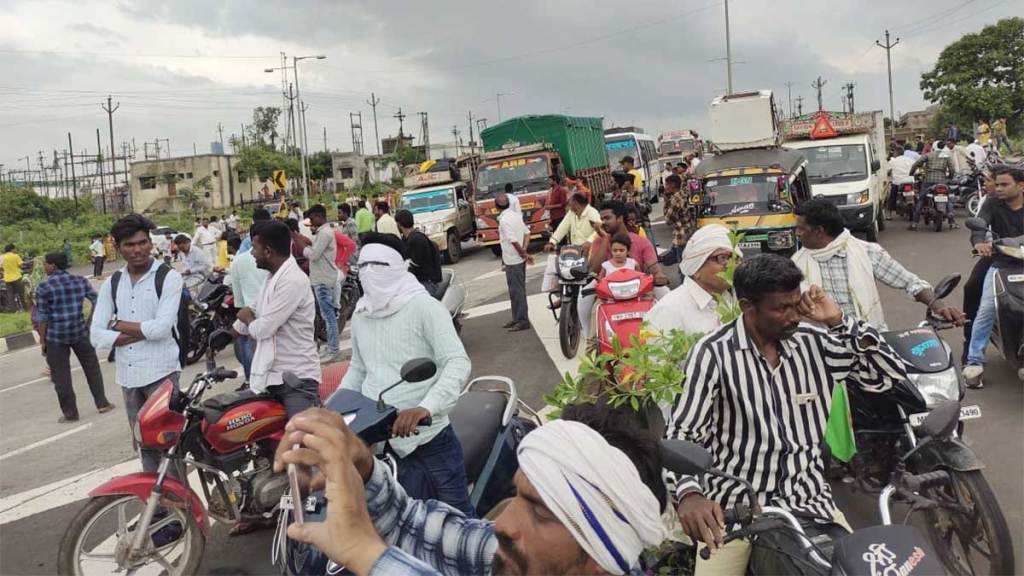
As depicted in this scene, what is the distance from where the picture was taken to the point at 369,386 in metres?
3.74

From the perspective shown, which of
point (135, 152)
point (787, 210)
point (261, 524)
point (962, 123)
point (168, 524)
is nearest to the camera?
point (168, 524)

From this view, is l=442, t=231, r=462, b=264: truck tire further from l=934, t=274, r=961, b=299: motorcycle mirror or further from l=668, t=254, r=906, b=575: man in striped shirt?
l=668, t=254, r=906, b=575: man in striped shirt

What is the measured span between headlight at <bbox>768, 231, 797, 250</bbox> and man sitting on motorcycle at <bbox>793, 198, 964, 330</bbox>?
321 inches

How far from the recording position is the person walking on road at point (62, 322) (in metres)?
8.10

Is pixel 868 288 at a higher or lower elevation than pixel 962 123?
lower

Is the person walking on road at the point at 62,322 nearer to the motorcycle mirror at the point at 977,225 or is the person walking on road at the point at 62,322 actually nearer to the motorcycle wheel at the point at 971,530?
the motorcycle wheel at the point at 971,530

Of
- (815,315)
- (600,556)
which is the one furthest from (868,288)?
(600,556)

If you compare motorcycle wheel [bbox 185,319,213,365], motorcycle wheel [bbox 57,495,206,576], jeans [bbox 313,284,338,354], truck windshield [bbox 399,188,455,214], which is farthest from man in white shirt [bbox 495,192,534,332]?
truck windshield [bbox 399,188,455,214]

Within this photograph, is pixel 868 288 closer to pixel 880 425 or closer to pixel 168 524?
pixel 880 425

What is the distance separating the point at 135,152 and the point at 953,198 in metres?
80.6

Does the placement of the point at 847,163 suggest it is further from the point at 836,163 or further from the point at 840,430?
the point at 840,430

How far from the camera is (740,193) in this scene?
1364 cm

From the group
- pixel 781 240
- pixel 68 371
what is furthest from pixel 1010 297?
pixel 68 371

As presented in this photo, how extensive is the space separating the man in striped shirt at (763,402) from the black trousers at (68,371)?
737 cm
